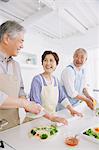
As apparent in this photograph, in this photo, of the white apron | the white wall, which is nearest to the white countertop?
the white apron

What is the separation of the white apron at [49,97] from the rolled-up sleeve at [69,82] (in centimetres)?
23

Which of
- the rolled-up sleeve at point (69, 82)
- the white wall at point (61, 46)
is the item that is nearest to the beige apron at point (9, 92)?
the rolled-up sleeve at point (69, 82)

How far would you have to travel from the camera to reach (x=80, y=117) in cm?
133

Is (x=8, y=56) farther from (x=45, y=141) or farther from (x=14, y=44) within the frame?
(x=45, y=141)

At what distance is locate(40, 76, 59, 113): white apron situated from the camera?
59.9 inches

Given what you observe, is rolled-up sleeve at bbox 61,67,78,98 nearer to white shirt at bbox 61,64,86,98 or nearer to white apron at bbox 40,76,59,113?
white shirt at bbox 61,64,86,98

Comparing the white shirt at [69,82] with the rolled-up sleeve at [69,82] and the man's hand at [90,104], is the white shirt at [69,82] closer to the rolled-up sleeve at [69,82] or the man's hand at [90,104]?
the rolled-up sleeve at [69,82]

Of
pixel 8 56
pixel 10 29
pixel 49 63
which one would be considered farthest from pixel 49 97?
pixel 10 29

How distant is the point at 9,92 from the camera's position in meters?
1.13

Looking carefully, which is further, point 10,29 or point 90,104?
point 90,104

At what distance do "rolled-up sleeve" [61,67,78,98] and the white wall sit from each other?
1.89 m

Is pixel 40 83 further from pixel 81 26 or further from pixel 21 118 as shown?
pixel 81 26

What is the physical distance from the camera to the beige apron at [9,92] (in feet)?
3.47

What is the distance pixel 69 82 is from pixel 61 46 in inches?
108
